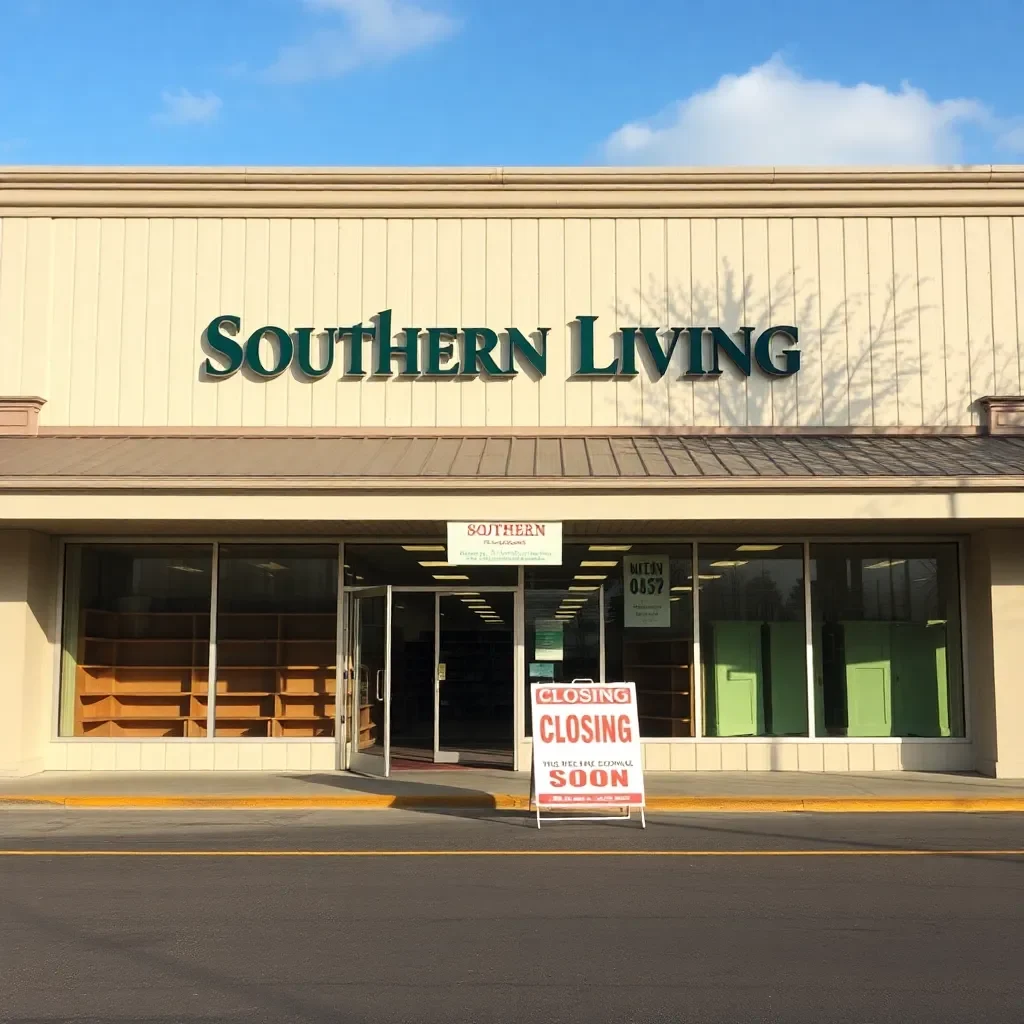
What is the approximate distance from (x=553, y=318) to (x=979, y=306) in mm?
6069

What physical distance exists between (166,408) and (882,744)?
1094 cm

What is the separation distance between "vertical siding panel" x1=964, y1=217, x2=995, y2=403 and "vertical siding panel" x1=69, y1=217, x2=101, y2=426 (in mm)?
11472

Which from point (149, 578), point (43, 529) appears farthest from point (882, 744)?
point (43, 529)

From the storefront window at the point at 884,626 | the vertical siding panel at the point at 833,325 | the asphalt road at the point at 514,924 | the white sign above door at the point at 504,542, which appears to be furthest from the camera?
the vertical siding panel at the point at 833,325

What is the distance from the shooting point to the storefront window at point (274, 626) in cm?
1709

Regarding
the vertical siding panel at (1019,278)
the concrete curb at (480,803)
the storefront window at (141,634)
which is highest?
the vertical siding panel at (1019,278)

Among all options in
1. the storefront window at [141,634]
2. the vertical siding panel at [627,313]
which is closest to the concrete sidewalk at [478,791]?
the storefront window at [141,634]

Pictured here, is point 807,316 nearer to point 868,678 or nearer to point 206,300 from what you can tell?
point 868,678

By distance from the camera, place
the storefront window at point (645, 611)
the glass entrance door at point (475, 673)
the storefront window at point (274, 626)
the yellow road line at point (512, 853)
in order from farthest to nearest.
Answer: the glass entrance door at point (475, 673), the storefront window at point (274, 626), the storefront window at point (645, 611), the yellow road line at point (512, 853)

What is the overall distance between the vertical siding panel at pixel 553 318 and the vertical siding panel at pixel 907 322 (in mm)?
4641

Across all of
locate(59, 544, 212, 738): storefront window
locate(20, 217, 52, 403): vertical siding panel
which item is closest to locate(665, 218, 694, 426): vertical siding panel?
locate(59, 544, 212, 738): storefront window

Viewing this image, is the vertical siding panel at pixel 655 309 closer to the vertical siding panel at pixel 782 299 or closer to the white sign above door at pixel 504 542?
the vertical siding panel at pixel 782 299

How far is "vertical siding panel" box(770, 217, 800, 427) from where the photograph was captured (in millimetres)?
17391

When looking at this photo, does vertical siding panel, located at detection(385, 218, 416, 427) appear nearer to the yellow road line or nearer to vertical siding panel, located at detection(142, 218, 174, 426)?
vertical siding panel, located at detection(142, 218, 174, 426)
